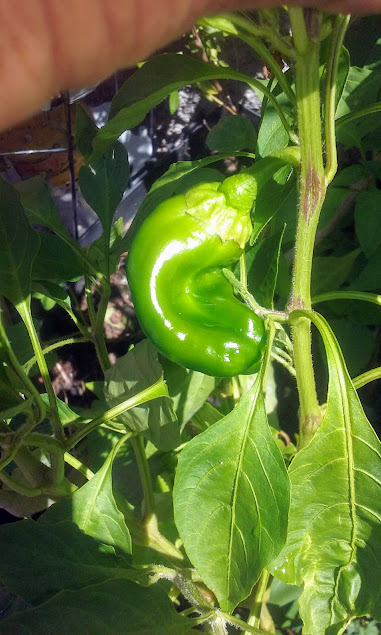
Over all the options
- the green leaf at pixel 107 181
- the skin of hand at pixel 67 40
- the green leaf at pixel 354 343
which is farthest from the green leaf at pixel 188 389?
the skin of hand at pixel 67 40

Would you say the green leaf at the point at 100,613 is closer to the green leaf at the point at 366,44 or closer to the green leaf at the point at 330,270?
the green leaf at the point at 330,270

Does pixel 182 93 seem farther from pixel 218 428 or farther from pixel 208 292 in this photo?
pixel 218 428

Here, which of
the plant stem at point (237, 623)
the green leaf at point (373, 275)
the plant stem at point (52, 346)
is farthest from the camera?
the green leaf at point (373, 275)

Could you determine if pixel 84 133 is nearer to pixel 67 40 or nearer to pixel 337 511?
pixel 67 40

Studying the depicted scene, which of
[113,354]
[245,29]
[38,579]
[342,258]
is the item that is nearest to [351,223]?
[342,258]

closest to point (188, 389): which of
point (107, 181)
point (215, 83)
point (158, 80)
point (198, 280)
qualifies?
point (198, 280)

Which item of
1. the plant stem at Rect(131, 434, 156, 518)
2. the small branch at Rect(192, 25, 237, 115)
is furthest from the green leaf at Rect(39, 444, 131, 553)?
the small branch at Rect(192, 25, 237, 115)
